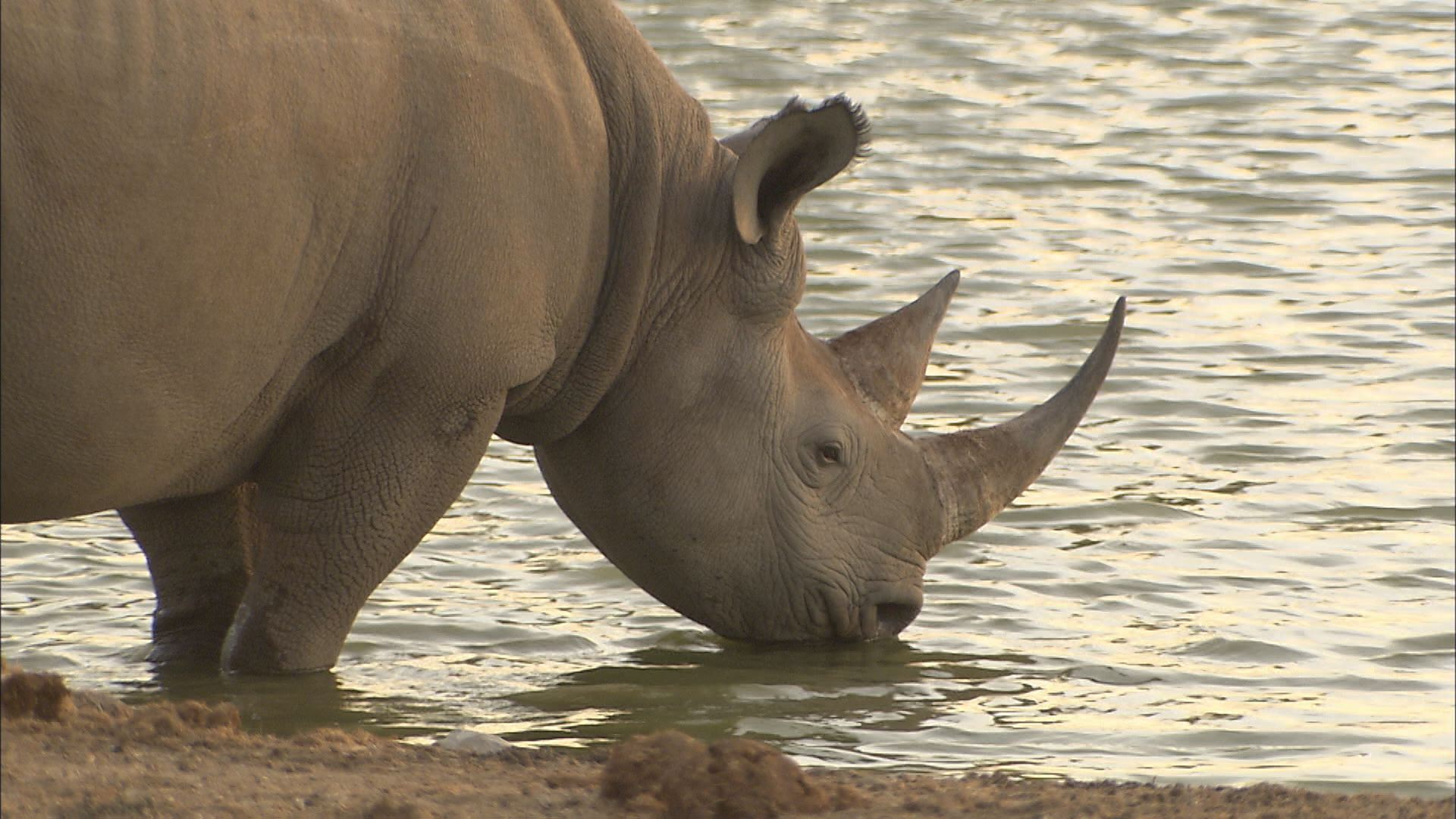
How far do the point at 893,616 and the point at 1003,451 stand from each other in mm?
565

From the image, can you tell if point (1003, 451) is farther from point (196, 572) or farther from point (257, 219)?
point (257, 219)

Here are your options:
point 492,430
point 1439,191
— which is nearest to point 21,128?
point 492,430

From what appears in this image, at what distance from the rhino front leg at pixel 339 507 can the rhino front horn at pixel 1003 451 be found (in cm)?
150

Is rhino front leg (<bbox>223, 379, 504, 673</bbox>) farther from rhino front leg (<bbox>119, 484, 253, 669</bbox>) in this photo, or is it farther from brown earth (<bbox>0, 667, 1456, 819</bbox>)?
brown earth (<bbox>0, 667, 1456, 819</bbox>)

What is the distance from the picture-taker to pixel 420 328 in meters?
5.86

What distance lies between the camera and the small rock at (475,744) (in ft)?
17.7

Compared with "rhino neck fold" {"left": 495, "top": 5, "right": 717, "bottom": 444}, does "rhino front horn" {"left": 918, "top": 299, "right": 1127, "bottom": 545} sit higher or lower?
lower

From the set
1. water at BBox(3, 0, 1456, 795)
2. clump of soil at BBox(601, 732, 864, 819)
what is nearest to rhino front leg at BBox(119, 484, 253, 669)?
water at BBox(3, 0, 1456, 795)

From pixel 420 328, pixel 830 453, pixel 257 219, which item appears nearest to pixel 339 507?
pixel 420 328

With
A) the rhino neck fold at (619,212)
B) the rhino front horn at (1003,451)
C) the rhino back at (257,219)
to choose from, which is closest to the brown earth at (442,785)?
the rhino back at (257,219)

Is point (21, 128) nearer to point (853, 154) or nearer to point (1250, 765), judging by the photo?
point (853, 154)

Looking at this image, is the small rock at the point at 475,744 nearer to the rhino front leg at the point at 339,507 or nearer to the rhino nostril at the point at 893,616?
the rhino front leg at the point at 339,507

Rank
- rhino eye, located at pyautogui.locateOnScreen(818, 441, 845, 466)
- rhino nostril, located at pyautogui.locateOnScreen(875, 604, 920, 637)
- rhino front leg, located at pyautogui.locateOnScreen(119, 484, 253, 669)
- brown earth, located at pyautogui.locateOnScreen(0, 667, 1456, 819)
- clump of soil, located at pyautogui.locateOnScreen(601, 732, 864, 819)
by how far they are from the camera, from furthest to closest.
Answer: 1. rhino nostril, located at pyautogui.locateOnScreen(875, 604, 920, 637)
2. rhino eye, located at pyautogui.locateOnScreen(818, 441, 845, 466)
3. rhino front leg, located at pyautogui.locateOnScreen(119, 484, 253, 669)
4. clump of soil, located at pyautogui.locateOnScreen(601, 732, 864, 819)
5. brown earth, located at pyautogui.locateOnScreen(0, 667, 1456, 819)

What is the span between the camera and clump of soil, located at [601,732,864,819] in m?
4.57
